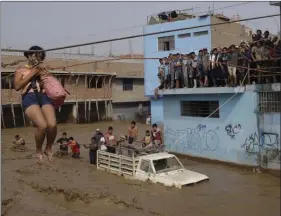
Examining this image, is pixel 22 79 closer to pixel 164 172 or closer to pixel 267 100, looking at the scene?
pixel 267 100

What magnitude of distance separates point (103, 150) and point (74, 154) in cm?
339

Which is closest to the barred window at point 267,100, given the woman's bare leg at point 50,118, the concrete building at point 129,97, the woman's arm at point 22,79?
the woman's bare leg at point 50,118

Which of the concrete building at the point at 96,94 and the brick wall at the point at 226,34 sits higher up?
the brick wall at the point at 226,34

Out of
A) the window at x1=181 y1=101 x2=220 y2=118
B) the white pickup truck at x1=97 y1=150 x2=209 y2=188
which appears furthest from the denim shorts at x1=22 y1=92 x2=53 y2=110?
the window at x1=181 y1=101 x2=220 y2=118

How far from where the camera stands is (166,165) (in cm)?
1218

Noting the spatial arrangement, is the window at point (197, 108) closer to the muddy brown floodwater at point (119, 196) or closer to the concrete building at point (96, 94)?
the muddy brown floodwater at point (119, 196)

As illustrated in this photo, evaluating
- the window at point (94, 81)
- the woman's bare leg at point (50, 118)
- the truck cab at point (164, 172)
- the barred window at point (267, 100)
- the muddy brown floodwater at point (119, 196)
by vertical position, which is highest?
the window at point (94, 81)

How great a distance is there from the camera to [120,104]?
34.8m

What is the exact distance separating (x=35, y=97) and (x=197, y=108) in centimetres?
1262

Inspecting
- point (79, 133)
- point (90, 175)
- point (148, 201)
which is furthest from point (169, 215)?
point (79, 133)

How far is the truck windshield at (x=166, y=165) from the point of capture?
1196cm

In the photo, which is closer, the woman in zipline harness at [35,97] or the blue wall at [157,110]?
the woman in zipline harness at [35,97]

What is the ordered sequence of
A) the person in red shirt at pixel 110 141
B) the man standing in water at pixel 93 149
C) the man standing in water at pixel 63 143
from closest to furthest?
1. the person in red shirt at pixel 110 141
2. the man standing in water at pixel 93 149
3. the man standing in water at pixel 63 143

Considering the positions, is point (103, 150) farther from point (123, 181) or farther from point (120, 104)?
point (120, 104)
